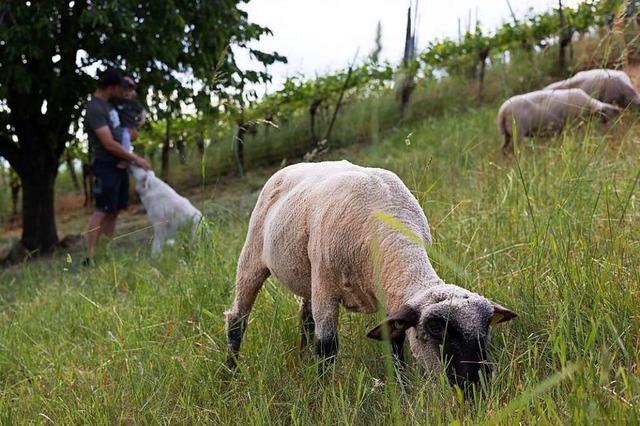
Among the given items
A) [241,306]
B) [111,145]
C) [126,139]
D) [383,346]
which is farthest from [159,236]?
[383,346]

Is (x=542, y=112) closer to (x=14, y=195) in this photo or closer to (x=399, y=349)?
(x=399, y=349)

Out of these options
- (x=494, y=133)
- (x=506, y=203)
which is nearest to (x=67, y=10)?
(x=494, y=133)

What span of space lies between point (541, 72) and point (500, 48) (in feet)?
5.17

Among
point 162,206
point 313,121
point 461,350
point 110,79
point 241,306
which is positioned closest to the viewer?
point 461,350

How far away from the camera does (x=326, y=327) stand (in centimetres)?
308

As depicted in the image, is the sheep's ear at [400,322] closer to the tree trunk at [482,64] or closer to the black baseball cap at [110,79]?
the black baseball cap at [110,79]

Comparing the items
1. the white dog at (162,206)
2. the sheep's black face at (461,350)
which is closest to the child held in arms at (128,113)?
the white dog at (162,206)

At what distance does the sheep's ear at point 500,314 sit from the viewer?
268 centimetres

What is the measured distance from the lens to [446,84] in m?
13.7

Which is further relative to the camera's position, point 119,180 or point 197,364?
point 119,180

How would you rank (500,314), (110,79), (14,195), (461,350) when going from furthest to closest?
(14,195) < (110,79) < (500,314) < (461,350)

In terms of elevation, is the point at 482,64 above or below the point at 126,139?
Result: above

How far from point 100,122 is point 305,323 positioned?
5.09m

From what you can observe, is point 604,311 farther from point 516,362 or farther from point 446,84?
point 446,84
